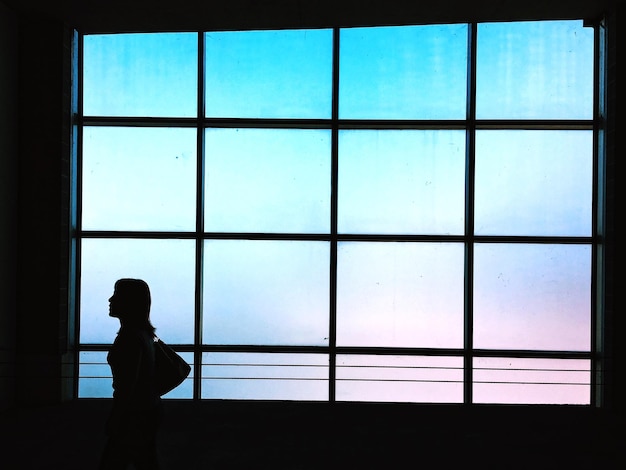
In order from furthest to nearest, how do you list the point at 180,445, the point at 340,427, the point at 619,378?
the point at 619,378 < the point at 340,427 < the point at 180,445

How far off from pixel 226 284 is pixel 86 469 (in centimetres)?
264

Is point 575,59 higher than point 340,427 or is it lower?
higher

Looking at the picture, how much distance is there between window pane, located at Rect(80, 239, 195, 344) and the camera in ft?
19.8

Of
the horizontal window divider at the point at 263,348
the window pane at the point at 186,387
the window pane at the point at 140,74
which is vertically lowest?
the window pane at the point at 186,387

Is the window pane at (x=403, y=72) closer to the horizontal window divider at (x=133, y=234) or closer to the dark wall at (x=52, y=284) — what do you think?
the dark wall at (x=52, y=284)

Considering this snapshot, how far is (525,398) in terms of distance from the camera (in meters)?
6.01

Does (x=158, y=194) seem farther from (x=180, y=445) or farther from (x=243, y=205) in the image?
(x=180, y=445)

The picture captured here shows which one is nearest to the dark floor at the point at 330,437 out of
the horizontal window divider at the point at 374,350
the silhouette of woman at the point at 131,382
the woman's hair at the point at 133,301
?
the horizontal window divider at the point at 374,350

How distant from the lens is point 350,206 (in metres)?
6.04

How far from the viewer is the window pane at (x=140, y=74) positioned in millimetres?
5988

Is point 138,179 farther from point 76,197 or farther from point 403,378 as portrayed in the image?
A: point 403,378

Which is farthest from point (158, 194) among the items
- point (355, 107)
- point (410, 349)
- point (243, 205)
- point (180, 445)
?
point (410, 349)

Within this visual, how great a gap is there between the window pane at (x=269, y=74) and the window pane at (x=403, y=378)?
8.87ft

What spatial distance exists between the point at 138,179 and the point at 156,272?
101 cm
